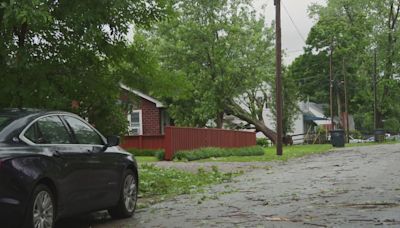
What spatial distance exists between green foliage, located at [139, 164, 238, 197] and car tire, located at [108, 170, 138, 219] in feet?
Answer: 9.45

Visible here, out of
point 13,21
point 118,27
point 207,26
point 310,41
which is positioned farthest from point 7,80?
point 310,41

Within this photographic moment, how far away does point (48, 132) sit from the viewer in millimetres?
7379

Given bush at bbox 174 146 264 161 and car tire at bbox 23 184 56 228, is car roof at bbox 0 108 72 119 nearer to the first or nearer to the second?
car tire at bbox 23 184 56 228

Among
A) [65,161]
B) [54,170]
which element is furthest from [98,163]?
[54,170]

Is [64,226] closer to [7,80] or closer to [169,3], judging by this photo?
[7,80]

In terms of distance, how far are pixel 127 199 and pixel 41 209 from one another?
2728 mm

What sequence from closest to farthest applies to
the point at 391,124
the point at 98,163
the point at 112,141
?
the point at 98,163 → the point at 112,141 → the point at 391,124

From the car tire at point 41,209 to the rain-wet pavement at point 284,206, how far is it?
1.68 m

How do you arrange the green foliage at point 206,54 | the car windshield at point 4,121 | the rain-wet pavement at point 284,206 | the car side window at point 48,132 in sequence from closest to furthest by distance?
1. the car windshield at point 4,121
2. the car side window at point 48,132
3. the rain-wet pavement at point 284,206
4. the green foliage at point 206,54

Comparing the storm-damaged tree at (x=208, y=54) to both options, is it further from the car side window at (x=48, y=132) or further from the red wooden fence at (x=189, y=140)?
the car side window at (x=48, y=132)

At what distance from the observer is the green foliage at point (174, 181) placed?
43.5 ft

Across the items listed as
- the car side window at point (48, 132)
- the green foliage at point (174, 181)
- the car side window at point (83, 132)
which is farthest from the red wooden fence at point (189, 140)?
the car side window at point (48, 132)

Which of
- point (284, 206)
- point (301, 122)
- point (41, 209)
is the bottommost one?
point (284, 206)

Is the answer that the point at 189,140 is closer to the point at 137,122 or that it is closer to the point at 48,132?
the point at 137,122
